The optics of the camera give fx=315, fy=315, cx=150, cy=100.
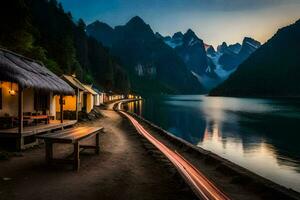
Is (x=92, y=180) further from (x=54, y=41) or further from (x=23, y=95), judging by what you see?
(x=54, y=41)

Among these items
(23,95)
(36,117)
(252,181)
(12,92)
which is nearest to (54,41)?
(23,95)

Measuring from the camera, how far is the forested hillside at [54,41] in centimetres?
4419

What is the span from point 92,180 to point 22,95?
9.24 metres

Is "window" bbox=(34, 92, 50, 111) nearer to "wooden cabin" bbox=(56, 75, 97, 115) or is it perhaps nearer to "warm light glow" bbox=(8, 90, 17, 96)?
"warm light glow" bbox=(8, 90, 17, 96)

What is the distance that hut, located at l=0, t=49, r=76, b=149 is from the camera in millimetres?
16109

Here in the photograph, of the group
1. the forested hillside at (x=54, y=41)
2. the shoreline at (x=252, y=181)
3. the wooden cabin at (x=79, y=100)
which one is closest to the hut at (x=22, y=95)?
the shoreline at (x=252, y=181)

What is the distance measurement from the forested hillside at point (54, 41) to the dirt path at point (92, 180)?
3245 centimetres

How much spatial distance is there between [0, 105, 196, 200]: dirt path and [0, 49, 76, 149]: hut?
237 centimetres

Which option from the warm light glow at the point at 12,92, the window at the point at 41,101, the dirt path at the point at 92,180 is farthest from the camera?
the window at the point at 41,101

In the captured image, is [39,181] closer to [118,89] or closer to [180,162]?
[180,162]

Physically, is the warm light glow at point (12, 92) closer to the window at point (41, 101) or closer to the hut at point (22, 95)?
the hut at point (22, 95)

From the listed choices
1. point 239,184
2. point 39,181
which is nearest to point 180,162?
point 239,184

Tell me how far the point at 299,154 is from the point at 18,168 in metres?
29.8

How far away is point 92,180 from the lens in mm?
11336
